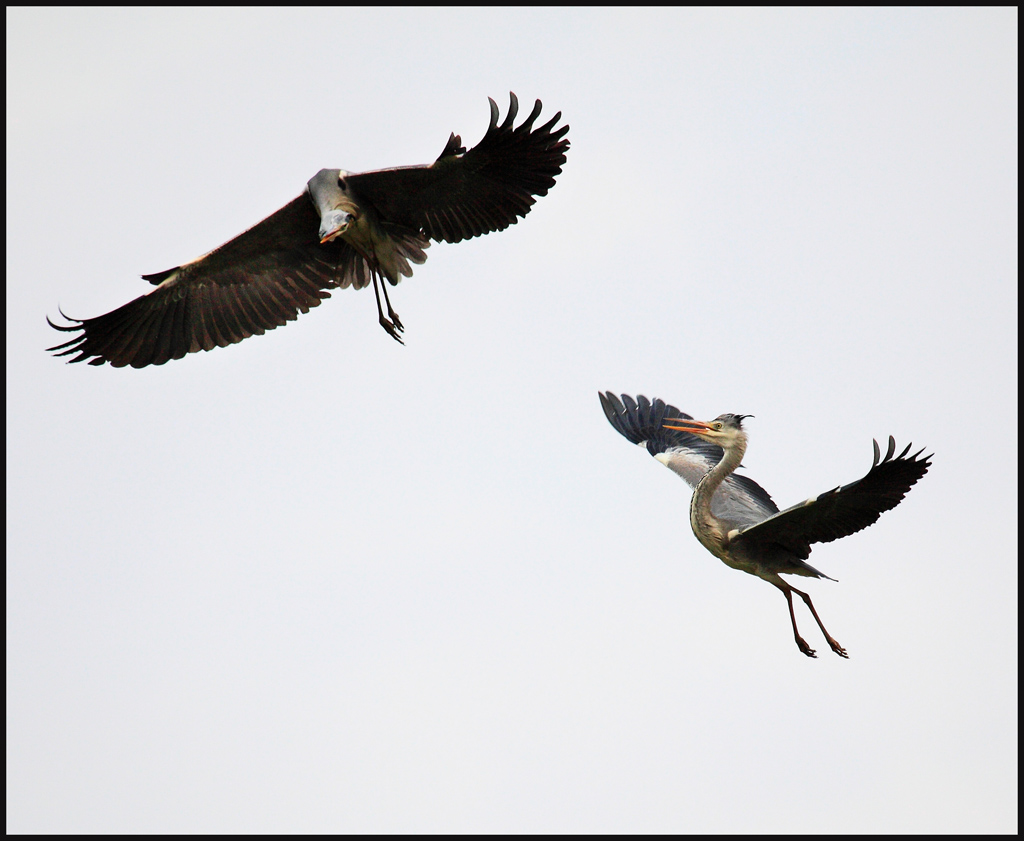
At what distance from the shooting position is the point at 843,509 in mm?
12398

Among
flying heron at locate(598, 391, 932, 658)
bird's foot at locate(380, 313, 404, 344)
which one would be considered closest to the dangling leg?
flying heron at locate(598, 391, 932, 658)

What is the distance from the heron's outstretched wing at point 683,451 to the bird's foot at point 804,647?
119 centimetres

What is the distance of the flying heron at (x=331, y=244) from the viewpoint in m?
13.0

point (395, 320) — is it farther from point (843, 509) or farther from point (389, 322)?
point (843, 509)

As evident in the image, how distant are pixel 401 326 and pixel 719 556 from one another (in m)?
3.63

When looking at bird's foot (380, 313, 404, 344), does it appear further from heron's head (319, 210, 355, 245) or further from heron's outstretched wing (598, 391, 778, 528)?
heron's outstretched wing (598, 391, 778, 528)

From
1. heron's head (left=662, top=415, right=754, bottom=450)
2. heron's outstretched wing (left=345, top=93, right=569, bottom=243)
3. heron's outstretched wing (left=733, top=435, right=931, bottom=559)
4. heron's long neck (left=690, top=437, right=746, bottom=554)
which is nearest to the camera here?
heron's outstretched wing (left=733, top=435, right=931, bottom=559)

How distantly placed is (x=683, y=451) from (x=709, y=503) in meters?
3.06

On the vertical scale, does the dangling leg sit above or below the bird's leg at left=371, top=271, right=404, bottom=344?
below

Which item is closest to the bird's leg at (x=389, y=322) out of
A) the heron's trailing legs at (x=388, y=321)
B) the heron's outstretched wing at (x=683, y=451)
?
the heron's trailing legs at (x=388, y=321)

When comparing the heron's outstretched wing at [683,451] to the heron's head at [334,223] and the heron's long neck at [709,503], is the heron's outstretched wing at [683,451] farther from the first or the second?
the heron's head at [334,223]

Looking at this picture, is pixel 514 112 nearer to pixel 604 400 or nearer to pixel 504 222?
pixel 504 222

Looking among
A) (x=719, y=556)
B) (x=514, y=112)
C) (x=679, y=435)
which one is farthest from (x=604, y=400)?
(x=514, y=112)

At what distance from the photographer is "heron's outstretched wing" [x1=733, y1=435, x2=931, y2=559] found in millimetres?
11828
